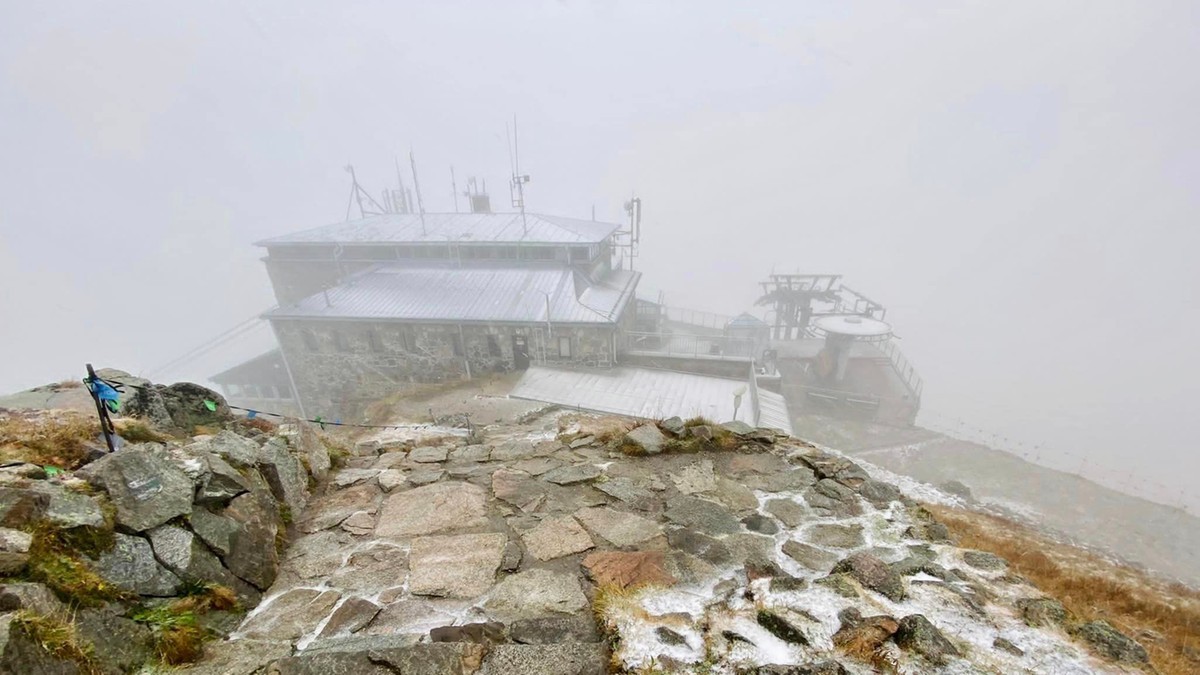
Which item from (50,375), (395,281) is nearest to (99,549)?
(395,281)

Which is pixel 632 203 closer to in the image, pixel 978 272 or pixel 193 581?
pixel 193 581

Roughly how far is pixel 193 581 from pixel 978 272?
159m

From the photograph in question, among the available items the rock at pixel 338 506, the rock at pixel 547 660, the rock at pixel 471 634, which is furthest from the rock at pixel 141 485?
the rock at pixel 547 660

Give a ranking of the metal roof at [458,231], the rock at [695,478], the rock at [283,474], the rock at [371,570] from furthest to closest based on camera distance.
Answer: the metal roof at [458,231], the rock at [695,478], the rock at [283,474], the rock at [371,570]

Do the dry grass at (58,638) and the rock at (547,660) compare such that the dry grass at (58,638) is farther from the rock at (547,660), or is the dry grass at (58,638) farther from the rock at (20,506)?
the rock at (547,660)

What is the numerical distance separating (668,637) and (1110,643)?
359 centimetres

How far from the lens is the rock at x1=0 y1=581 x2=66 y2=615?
259 cm

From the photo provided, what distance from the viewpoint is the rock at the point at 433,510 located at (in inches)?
219

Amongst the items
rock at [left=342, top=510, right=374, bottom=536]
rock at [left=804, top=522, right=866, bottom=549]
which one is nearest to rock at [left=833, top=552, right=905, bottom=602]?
rock at [left=804, top=522, right=866, bottom=549]

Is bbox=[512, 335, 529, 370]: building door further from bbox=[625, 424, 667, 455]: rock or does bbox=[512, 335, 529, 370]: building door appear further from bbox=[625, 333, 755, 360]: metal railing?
bbox=[625, 424, 667, 455]: rock

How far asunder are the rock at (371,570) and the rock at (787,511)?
14.6 ft

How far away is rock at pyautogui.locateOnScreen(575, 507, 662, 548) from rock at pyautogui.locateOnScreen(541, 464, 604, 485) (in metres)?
0.76

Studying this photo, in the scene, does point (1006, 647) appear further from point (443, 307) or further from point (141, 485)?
point (443, 307)

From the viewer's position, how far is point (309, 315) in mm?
21016
